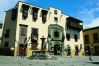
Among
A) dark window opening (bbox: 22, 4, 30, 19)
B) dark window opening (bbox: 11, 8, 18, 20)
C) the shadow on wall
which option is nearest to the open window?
dark window opening (bbox: 22, 4, 30, 19)

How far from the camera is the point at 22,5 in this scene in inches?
1340

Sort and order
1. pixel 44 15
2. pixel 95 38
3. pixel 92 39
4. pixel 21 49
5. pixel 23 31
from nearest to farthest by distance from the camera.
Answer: pixel 21 49 → pixel 23 31 → pixel 44 15 → pixel 95 38 → pixel 92 39

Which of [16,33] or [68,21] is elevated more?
[68,21]

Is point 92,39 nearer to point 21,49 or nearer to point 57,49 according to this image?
point 57,49

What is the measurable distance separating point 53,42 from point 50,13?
6.59 metres

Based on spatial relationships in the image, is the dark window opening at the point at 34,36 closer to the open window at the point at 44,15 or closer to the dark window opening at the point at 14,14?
the open window at the point at 44,15

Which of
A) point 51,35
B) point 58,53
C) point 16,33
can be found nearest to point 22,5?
point 16,33

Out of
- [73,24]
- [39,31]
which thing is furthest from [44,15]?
[73,24]

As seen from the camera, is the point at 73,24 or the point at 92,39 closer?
the point at 73,24

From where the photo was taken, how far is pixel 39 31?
36.5m

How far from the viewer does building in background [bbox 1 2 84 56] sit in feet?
109

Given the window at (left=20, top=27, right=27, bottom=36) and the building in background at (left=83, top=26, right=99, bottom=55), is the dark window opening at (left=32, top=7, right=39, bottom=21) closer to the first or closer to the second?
the window at (left=20, top=27, right=27, bottom=36)

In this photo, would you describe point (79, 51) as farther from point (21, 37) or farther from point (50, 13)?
point (21, 37)

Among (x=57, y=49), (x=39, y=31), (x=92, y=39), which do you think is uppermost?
(x=39, y=31)
